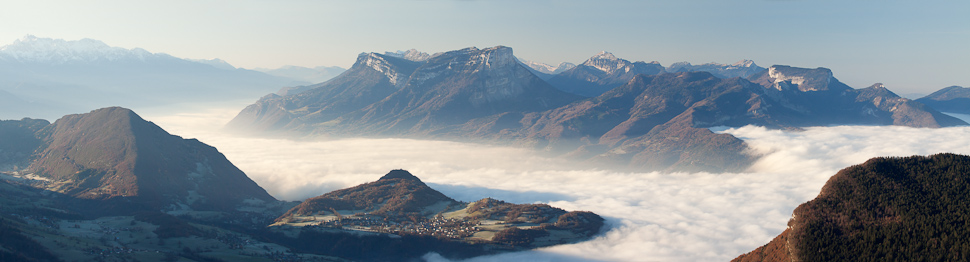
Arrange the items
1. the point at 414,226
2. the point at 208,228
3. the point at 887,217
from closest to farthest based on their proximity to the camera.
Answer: the point at 887,217 → the point at 208,228 → the point at 414,226

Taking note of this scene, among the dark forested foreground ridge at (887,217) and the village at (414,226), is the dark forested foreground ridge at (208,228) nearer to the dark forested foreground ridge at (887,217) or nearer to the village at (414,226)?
the village at (414,226)

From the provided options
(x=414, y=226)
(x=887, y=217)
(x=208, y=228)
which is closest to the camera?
(x=887, y=217)

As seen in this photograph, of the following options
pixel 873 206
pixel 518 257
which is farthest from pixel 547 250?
pixel 873 206

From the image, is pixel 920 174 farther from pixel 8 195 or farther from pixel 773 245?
pixel 8 195

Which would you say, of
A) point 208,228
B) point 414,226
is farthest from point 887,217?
point 208,228

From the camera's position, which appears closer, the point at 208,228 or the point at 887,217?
the point at 887,217

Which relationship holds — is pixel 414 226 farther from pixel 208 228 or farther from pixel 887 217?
pixel 887 217

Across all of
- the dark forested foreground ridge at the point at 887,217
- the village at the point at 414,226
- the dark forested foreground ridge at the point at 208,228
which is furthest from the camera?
the village at the point at 414,226

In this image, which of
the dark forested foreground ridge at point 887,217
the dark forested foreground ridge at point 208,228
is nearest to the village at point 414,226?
the dark forested foreground ridge at point 208,228

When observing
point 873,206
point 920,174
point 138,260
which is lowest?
point 138,260
